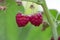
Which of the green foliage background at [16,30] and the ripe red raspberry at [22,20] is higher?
the ripe red raspberry at [22,20]

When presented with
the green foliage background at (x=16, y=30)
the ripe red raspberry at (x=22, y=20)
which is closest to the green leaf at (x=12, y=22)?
the green foliage background at (x=16, y=30)

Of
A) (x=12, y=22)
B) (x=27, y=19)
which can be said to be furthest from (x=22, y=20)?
(x=12, y=22)

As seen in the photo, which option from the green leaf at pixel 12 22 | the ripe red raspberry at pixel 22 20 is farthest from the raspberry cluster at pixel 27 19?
the green leaf at pixel 12 22

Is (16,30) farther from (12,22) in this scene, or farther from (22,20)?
(22,20)

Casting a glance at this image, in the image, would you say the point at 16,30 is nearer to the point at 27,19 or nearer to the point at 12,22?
the point at 12,22

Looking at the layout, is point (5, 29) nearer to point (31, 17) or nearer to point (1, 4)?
point (1, 4)

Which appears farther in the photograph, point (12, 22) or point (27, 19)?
point (12, 22)

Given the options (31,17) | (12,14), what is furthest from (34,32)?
(31,17)

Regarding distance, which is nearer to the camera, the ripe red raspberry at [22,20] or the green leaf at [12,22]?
the ripe red raspberry at [22,20]

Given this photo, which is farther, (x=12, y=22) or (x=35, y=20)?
(x=12, y=22)

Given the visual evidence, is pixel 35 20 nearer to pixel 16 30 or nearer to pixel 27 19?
pixel 27 19

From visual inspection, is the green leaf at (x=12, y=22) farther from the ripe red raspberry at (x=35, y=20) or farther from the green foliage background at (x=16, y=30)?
the ripe red raspberry at (x=35, y=20)
